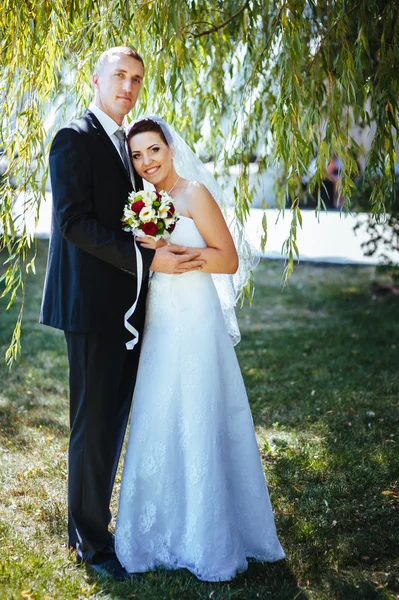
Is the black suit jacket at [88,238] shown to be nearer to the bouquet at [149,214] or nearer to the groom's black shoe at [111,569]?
the bouquet at [149,214]

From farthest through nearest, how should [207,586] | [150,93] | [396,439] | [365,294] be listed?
[365,294]
[396,439]
[150,93]
[207,586]

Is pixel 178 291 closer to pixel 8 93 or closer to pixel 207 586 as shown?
pixel 207 586

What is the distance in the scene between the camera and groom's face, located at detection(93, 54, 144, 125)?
328 cm

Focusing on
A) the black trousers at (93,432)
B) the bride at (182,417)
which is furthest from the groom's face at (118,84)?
the black trousers at (93,432)

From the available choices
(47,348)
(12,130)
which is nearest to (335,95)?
(12,130)

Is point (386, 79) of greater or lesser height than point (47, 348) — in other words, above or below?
above

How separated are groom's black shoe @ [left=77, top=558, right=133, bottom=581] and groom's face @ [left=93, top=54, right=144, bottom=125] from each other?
2.06 m

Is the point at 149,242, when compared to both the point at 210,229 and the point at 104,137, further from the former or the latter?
the point at 104,137

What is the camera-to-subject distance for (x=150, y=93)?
441 cm

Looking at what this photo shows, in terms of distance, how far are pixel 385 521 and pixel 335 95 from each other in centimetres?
227

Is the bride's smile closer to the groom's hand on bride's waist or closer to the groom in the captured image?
the groom

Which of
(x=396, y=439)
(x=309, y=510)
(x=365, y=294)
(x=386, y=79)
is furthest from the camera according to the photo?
(x=365, y=294)

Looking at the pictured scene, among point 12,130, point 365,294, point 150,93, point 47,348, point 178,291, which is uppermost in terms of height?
point 150,93

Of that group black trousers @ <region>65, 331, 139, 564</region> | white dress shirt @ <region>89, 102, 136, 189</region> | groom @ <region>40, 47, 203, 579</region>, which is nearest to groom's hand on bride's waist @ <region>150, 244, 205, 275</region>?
groom @ <region>40, 47, 203, 579</region>
